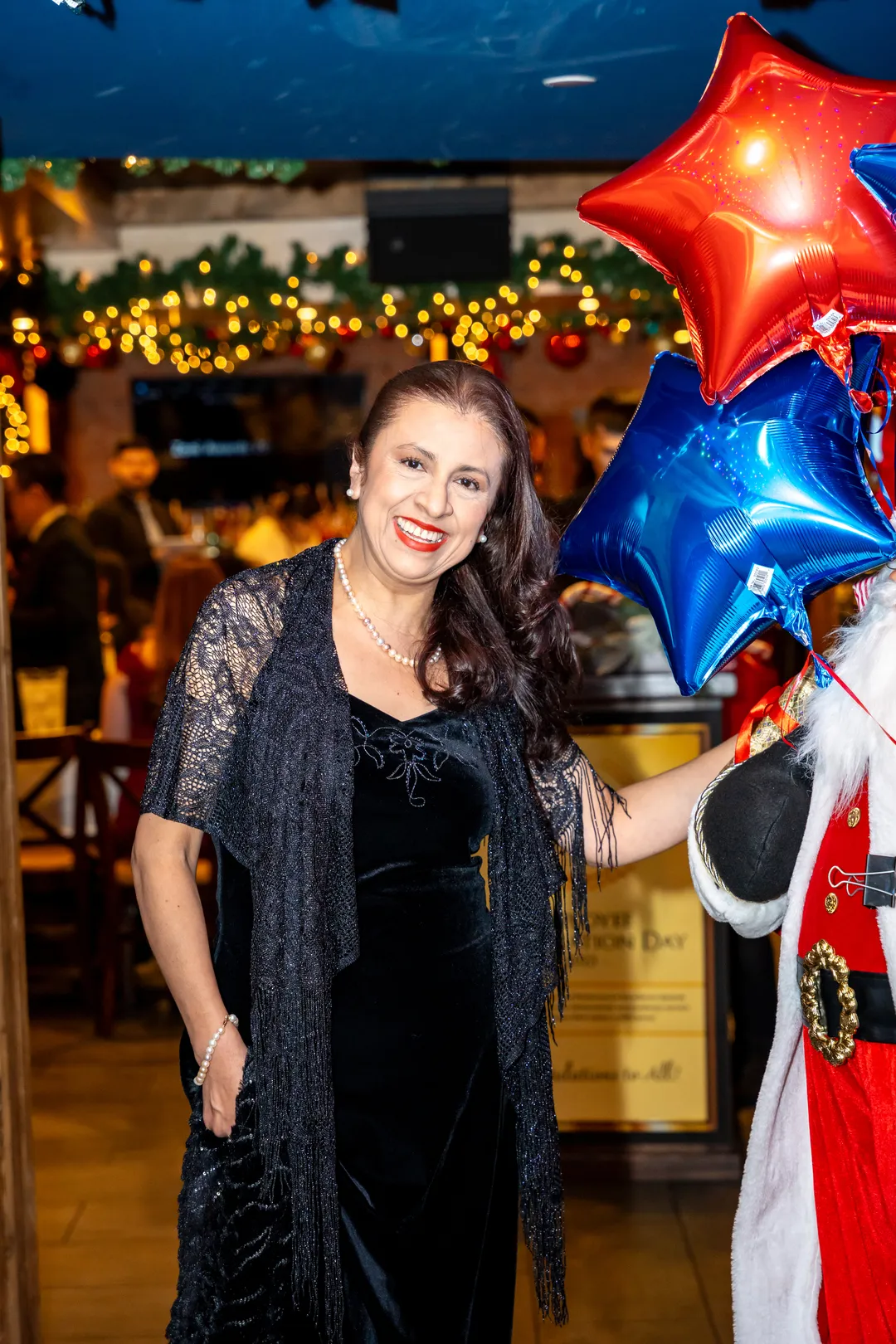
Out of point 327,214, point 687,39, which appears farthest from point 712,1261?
point 327,214

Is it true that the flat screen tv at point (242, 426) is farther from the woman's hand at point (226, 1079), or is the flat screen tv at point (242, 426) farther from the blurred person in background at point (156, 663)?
the woman's hand at point (226, 1079)

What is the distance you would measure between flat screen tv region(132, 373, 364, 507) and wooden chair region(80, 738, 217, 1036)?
19.5 feet

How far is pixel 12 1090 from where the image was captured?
6.64 ft

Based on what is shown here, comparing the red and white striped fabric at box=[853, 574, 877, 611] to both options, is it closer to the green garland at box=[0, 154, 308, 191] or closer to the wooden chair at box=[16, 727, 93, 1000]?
the green garland at box=[0, 154, 308, 191]

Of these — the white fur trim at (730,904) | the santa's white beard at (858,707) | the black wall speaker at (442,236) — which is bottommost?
the white fur trim at (730,904)

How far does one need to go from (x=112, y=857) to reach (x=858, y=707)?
10.3 ft

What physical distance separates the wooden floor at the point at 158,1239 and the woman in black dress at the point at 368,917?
91cm

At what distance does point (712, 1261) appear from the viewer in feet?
9.00

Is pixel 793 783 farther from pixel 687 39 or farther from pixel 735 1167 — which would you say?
pixel 735 1167

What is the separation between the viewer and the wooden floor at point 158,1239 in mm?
2537

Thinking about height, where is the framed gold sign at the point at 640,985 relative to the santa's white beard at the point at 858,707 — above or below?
below

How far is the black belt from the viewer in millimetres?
1340

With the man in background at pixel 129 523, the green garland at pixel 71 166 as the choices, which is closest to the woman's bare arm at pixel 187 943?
the green garland at pixel 71 166

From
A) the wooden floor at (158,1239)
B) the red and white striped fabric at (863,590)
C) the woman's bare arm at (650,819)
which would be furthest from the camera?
the wooden floor at (158,1239)
